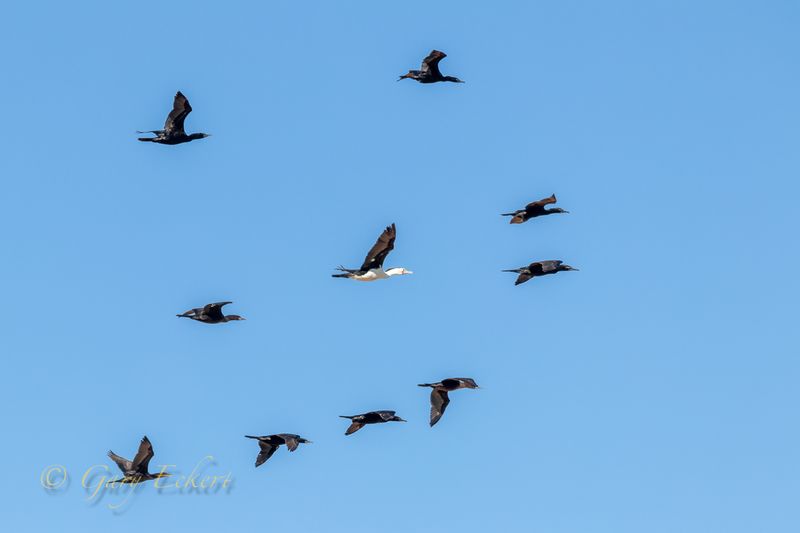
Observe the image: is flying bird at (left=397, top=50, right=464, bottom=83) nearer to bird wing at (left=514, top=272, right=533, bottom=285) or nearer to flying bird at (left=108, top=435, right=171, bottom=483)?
bird wing at (left=514, top=272, right=533, bottom=285)

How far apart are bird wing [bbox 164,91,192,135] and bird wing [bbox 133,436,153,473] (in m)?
11.6

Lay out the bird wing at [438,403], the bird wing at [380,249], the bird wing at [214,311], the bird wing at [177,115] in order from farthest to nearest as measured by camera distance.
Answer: the bird wing at [177,115], the bird wing at [214,311], the bird wing at [438,403], the bird wing at [380,249]

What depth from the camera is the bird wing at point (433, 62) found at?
50.4 m

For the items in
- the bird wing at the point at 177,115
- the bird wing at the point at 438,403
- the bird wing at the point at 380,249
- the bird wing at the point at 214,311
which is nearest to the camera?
the bird wing at the point at 380,249

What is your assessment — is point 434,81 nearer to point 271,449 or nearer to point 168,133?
point 168,133

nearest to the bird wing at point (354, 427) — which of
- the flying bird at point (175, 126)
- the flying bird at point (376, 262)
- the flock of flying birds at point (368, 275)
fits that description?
the flock of flying birds at point (368, 275)

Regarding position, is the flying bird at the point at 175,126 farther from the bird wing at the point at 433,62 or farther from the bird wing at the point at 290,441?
the bird wing at the point at 290,441

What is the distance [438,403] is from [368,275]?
5094 mm

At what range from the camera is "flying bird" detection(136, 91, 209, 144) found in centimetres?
4972

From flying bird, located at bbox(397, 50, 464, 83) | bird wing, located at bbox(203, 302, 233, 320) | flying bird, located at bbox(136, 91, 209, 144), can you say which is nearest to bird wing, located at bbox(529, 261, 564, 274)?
flying bird, located at bbox(397, 50, 464, 83)

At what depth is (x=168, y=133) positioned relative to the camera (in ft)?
165

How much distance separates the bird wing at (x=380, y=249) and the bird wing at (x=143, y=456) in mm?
9639

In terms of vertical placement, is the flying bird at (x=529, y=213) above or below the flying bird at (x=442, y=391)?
above

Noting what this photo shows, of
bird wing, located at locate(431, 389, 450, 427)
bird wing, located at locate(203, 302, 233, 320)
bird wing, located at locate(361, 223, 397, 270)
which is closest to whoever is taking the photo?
bird wing, located at locate(361, 223, 397, 270)
